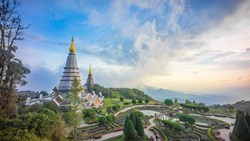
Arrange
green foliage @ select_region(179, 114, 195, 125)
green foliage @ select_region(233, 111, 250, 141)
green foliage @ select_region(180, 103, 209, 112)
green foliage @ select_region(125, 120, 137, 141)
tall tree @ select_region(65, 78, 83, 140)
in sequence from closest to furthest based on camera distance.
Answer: green foliage @ select_region(233, 111, 250, 141)
green foliage @ select_region(125, 120, 137, 141)
tall tree @ select_region(65, 78, 83, 140)
green foliage @ select_region(179, 114, 195, 125)
green foliage @ select_region(180, 103, 209, 112)

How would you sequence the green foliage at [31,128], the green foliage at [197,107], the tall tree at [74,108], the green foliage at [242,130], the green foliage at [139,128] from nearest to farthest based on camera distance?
the green foliage at [31,128] < the green foliage at [242,130] < the tall tree at [74,108] < the green foliage at [139,128] < the green foliage at [197,107]

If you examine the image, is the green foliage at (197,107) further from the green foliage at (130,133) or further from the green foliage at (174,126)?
the green foliage at (130,133)

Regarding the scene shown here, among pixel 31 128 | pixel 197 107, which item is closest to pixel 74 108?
pixel 31 128

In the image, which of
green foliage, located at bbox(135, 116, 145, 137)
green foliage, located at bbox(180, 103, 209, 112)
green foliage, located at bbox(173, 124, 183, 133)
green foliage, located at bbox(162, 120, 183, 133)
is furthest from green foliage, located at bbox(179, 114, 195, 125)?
green foliage, located at bbox(180, 103, 209, 112)

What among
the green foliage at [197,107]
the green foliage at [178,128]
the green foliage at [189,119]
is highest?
the green foliage at [197,107]

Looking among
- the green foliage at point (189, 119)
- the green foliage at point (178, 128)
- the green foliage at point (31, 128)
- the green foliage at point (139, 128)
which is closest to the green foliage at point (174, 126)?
the green foliage at point (178, 128)

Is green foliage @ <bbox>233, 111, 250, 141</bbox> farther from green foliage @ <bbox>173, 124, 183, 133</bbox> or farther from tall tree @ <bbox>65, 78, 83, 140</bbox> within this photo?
tall tree @ <bbox>65, 78, 83, 140</bbox>

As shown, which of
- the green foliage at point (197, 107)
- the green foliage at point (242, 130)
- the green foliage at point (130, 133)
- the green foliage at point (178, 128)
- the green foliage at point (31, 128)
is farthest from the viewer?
the green foliage at point (197, 107)

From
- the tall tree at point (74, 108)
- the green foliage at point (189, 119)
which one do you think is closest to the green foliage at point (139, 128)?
the tall tree at point (74, 108)

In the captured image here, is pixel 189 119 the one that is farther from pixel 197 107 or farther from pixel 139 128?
pixel 197 107

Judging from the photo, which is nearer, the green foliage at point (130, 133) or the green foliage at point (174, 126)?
the green foliage at point (130, 133)

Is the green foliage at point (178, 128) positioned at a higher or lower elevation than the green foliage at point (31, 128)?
lower

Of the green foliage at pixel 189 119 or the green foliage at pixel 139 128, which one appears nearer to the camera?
the green foliage at pixel 139 128

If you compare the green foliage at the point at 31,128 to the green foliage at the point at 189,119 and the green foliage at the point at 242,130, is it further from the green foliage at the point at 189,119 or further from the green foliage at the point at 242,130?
the green foliage at the point at 189,119
